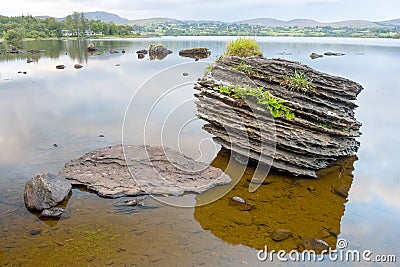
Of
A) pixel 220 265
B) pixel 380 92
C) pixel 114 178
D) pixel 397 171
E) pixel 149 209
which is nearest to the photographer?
pixel 220 265

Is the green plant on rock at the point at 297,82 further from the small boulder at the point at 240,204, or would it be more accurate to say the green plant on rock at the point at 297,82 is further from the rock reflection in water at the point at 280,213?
the small boulder at the point at 240,204

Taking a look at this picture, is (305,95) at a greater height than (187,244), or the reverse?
(305,95)

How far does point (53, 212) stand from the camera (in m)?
9.32

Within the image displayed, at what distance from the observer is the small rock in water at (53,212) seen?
9195 millimetres

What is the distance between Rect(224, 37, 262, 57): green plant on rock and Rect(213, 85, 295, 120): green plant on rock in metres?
5.58

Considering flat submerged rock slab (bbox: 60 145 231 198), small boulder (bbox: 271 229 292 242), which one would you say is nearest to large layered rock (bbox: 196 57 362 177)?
flat submerged rock slab (bbox: 60 145 231 198)

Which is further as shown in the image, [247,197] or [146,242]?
[247,197]

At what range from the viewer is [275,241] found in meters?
8.32

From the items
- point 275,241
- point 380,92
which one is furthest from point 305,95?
point 380,92

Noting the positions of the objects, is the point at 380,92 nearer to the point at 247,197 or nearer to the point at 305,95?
the point at 305,95

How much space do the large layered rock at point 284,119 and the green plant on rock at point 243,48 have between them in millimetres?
3602

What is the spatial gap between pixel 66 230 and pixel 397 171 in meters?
13.3

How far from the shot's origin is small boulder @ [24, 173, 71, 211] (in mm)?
9578

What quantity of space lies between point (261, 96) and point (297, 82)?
1990mm
